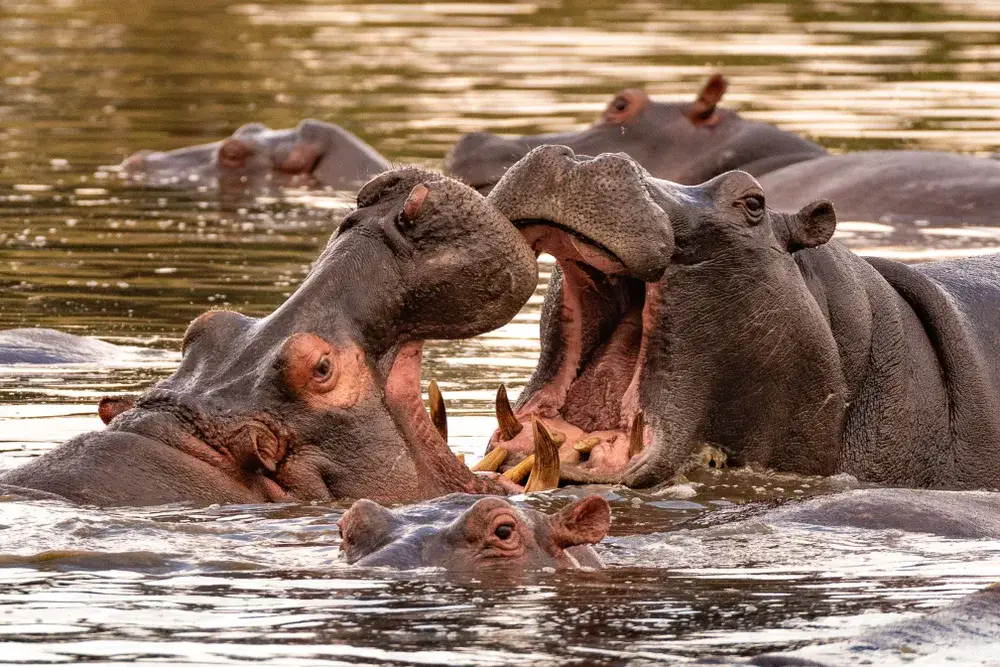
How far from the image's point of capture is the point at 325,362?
Result: 6422 mm

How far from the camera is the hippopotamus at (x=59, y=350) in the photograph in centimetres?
976

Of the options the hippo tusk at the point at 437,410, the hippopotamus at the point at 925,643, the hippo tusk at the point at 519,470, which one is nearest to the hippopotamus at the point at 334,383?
the hippo tusk at the point at 437,410

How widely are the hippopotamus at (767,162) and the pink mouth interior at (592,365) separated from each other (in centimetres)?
667

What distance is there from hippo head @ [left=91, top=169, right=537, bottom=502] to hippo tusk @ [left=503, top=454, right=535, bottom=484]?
37cm

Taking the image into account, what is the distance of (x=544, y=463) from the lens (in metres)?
6.80

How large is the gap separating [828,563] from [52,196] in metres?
10.6

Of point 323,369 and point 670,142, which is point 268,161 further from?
point 323,369

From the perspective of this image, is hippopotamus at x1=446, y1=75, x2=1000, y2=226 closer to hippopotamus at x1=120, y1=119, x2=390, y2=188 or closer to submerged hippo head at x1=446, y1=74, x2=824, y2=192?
submerged hippo head at x1=446, y1=74, x2=824, y2=192

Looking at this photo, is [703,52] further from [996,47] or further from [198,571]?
[198,571]

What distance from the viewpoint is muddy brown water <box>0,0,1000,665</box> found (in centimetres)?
536

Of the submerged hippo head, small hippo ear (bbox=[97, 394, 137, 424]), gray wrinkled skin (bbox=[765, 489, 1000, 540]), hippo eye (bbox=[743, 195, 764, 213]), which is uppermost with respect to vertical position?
hippo eye (bbox=[743, 195, 764, 213])

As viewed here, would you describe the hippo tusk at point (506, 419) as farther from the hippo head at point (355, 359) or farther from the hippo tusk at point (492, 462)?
the hippo head at point (355, 359)

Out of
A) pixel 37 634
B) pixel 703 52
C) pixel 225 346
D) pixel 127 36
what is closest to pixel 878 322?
pixel 225 346

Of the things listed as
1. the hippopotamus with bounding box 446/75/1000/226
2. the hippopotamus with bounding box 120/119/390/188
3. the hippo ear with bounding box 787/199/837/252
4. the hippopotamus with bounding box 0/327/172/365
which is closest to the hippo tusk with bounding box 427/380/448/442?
the hippo ear with bounding box 787/199/837/252
